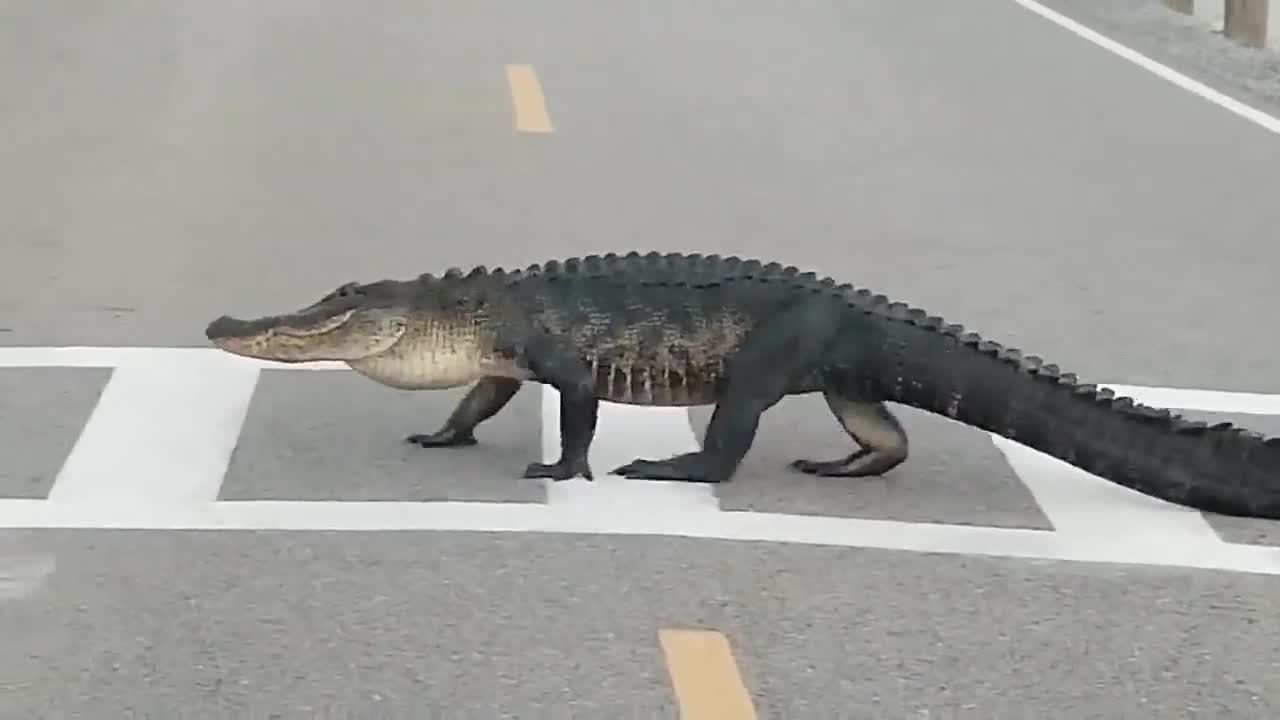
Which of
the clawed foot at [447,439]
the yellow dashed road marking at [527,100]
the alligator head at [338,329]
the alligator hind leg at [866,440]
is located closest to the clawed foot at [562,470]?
the clawed foot at [447,439]

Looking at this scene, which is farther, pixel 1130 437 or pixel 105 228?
pixel 105 228

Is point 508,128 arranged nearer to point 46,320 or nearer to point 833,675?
point 46,320

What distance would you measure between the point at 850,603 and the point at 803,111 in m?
8.78

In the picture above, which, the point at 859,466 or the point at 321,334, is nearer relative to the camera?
the point at 321,334

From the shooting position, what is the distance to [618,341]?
6824 millimetres

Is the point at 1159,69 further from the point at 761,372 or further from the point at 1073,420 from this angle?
the point at 761,372

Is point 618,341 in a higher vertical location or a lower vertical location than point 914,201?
higher

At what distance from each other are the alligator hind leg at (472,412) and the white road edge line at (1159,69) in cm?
821

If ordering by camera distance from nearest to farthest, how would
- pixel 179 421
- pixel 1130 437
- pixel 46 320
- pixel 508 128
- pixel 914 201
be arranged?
pixel 1130 437 < pixel 179 421 < pixel 46 320 < pixel 914 201 < pixel 508 128

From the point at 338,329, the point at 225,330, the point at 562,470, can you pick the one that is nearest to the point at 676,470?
the point at 562,470

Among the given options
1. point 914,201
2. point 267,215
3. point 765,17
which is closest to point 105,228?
point 267,215

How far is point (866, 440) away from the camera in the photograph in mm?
7059

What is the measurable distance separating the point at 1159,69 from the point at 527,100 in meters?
4.99

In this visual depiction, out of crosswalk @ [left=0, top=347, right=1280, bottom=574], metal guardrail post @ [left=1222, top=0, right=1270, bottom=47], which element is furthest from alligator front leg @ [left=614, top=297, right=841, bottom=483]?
metal guardrail post @ [left=1222, top=0, right=1270, bottom=47]
